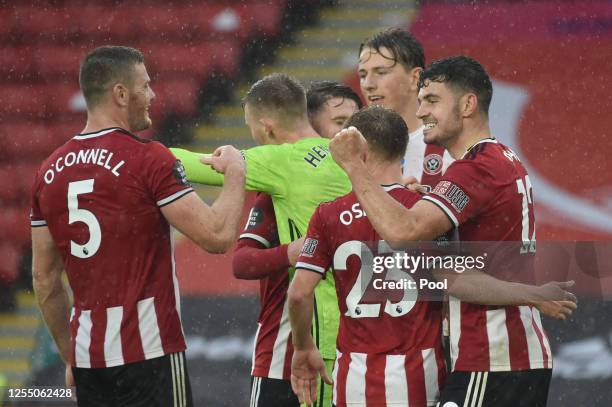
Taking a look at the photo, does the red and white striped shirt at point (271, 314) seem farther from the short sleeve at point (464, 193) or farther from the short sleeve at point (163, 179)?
the short sleeve at point (464, 193)

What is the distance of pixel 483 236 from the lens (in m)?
3.78

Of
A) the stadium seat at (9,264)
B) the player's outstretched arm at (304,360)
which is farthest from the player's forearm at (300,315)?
the stadium seat at (9,264)

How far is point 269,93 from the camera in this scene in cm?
476

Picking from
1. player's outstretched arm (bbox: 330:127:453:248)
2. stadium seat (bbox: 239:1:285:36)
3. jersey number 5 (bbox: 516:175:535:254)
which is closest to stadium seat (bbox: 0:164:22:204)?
stadium seat (bbox: 239:1:285:36)

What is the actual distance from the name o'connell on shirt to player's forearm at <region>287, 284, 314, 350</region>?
0.78 m

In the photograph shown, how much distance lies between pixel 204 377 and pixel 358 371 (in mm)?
4436

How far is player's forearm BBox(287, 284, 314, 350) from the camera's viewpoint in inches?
154

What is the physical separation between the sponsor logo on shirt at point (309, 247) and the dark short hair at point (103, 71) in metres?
0.90

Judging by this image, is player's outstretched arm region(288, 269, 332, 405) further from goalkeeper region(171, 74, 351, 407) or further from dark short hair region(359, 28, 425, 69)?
dark short hair region(359, 28, 425, 69)

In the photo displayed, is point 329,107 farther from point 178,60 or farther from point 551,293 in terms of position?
point 178,60

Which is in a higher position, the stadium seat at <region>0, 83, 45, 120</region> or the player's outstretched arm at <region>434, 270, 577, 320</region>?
the stadium seat at <region>0, 83, 45, 120</region>

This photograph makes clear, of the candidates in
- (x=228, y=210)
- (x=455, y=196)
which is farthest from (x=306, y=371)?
(x=455, y=196)

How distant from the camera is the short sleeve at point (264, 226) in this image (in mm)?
4684

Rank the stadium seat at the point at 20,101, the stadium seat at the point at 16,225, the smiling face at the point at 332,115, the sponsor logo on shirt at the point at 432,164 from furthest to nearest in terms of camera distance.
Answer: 1. the stadium seat at the point at 20,101
2. the stadium seat at the point at 16,225
3. the smiling face at the point at 332,115
4. the sponsor logo on shirt at the point at 432,164
